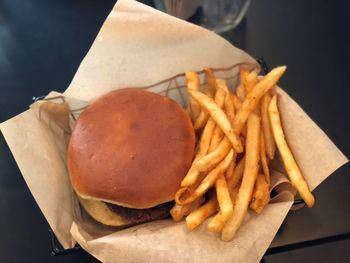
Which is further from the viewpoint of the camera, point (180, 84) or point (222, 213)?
point (180, 84)

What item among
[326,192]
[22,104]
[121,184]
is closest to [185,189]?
[121,184]

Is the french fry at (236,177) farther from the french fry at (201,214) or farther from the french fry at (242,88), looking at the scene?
the french fry at (242,88)

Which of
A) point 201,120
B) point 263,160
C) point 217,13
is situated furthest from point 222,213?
point 217,13

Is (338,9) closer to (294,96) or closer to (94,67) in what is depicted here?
(294,96)

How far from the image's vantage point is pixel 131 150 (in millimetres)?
1047

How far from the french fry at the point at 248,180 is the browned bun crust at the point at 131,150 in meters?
0.15

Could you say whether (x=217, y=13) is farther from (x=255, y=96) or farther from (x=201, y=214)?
(x=201, y=214)

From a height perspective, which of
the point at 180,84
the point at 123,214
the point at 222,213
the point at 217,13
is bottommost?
the point at 123,214

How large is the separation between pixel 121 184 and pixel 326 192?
55 centimetres

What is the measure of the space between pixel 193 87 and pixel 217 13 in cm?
50

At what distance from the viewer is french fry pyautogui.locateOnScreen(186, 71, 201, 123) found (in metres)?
1.13

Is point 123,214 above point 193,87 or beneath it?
beneath

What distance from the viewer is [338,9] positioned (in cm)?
156

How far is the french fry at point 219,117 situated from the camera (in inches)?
38.9
